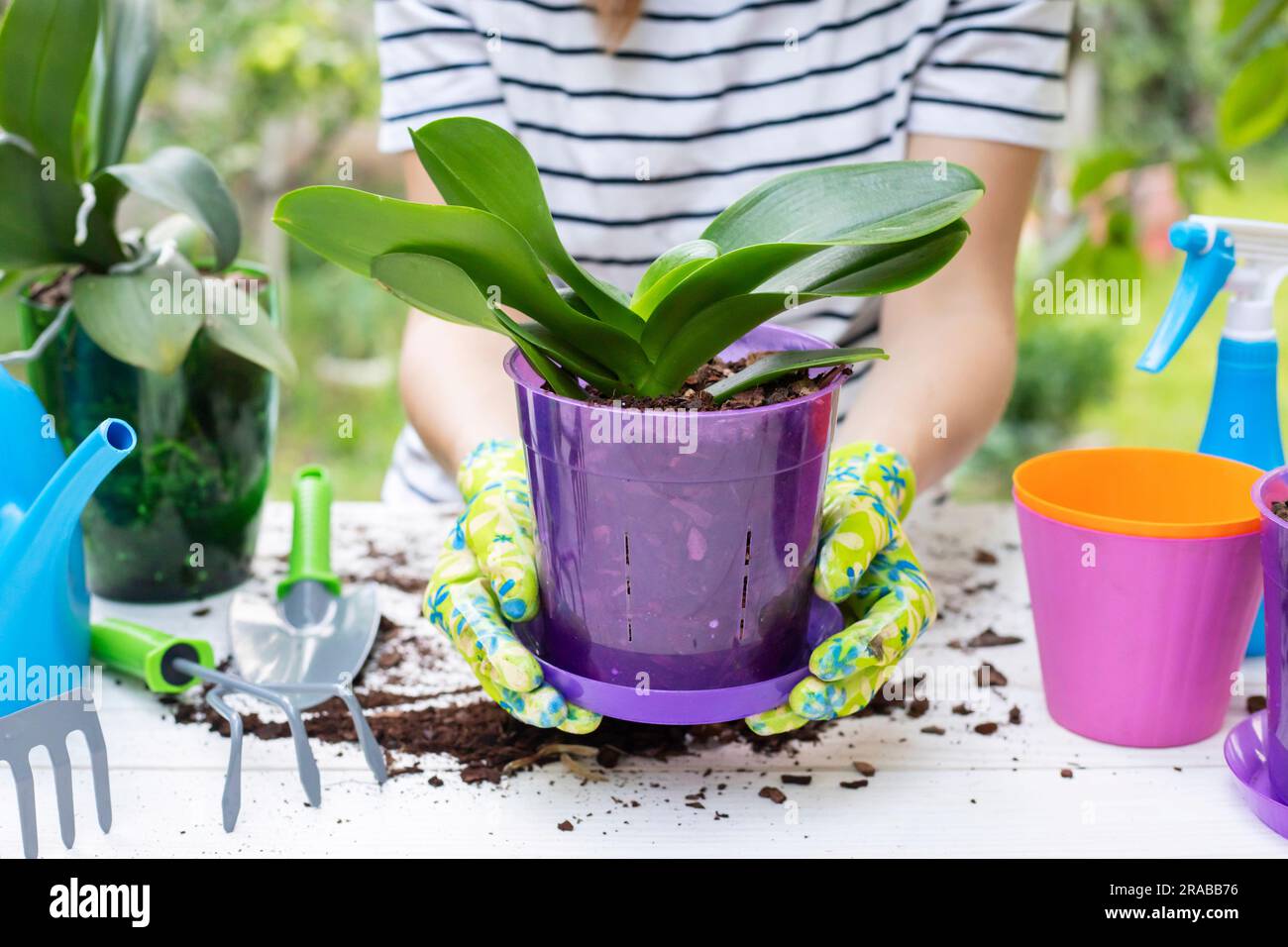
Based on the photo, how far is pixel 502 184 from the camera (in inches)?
19.5

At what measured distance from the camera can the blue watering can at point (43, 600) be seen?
20.8 inches

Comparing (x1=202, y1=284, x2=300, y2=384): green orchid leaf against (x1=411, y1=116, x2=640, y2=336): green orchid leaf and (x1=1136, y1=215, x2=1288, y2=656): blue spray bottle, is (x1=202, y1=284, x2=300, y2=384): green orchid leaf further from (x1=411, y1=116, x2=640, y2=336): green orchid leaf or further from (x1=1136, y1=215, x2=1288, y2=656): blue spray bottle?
(x1=1136, y1=215, x2=1288, y2=656): blue spray bottle

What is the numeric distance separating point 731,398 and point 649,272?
2.6 inches

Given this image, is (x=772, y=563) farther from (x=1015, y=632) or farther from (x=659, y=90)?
(x=659, y=90)

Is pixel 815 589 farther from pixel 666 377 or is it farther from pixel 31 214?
pixel 31 214

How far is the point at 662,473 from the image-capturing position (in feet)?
1.63

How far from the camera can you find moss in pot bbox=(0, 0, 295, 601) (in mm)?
688

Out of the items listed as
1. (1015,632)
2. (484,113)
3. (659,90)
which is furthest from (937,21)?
(1015,632)

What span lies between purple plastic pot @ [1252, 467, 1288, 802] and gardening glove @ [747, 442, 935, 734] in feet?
0.48

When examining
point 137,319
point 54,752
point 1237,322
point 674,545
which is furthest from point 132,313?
point 1237,322

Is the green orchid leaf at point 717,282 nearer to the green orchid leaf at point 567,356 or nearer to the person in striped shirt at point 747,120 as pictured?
the green orchid leaf at point 567,356

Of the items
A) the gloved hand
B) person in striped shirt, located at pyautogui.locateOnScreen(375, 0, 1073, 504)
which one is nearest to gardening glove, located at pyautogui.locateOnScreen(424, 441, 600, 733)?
the gloved hand

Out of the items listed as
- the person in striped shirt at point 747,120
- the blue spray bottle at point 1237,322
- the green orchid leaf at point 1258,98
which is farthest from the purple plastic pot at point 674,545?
the green orchid leaf at point 1258,98

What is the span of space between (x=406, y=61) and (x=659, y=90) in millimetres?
192
